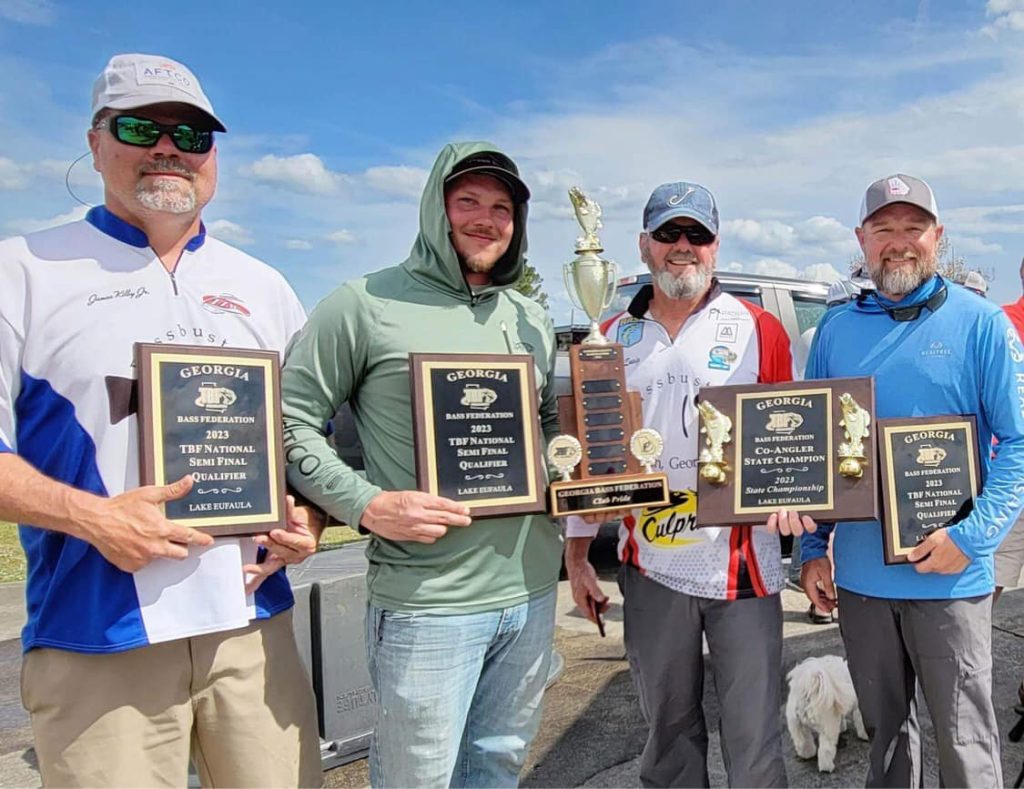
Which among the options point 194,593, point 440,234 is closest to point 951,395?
point 440,234

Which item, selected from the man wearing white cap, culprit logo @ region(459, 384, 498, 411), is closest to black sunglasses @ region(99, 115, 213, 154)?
the man wearing white cap

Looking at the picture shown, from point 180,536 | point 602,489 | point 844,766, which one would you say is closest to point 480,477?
point 602,489

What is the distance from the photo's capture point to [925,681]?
264cm

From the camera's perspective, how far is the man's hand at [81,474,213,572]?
1.82 metres

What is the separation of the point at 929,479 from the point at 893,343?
464 mm

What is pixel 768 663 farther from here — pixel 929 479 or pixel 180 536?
pixel 180 536

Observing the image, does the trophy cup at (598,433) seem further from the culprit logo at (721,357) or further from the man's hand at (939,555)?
the man's hand at (939,555)

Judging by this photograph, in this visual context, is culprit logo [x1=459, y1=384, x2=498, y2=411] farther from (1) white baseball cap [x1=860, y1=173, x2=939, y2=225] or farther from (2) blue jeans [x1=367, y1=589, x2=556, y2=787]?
(1) white baseball cap [x1=860, y1=173, x2=939, y2=225]

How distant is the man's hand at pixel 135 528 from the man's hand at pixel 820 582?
207 centimetres

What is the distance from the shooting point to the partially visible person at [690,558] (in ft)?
8.84

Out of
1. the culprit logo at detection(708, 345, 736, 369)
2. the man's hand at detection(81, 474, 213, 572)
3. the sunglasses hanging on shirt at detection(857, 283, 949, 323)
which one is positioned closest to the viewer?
the man's hand at detection(81, 474, 213, 572)

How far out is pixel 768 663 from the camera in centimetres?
269

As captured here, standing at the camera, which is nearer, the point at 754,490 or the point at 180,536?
the point at 180,536

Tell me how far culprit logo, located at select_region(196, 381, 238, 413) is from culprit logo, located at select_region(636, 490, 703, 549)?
1.45 metres
